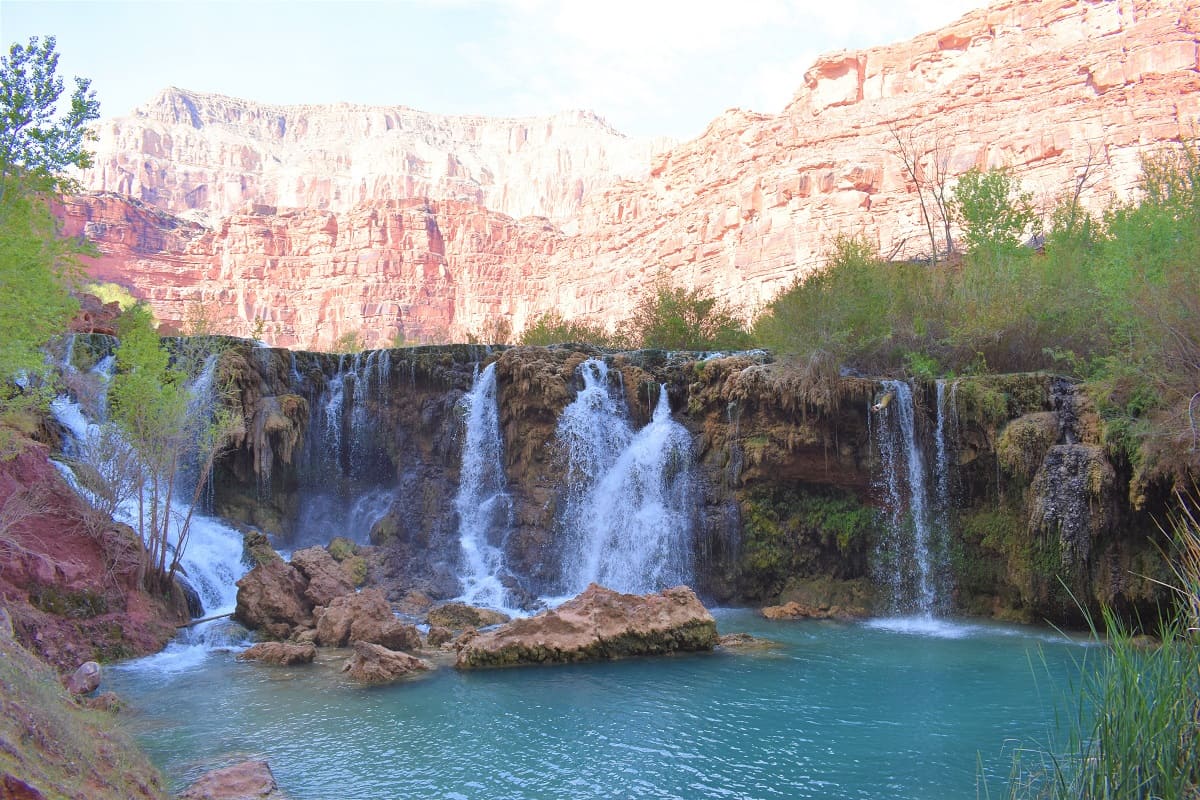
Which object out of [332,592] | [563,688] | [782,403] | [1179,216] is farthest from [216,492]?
[1179,216]

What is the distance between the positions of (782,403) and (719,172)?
2540 inches

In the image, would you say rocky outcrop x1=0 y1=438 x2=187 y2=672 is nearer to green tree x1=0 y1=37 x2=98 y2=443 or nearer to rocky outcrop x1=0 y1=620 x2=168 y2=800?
green tree x1=0 y1=37 x2=98 y2=443

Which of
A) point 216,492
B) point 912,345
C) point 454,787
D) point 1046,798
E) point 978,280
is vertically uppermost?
point 978,280

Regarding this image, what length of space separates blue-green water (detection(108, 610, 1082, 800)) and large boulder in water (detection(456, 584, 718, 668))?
0.34m

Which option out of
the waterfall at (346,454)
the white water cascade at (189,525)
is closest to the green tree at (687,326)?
the waterfall at (346,454)

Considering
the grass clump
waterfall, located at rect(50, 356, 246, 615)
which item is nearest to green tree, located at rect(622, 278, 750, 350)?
waterfall, located at rect(50, 356, 246, 615)

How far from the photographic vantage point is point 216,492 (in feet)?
68.2

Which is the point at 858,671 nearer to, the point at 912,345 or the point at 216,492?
the point at 912,345

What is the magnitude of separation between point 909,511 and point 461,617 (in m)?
10.1

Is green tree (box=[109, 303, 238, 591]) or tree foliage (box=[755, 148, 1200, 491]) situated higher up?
tree foliage (box=[755, 148, 1200, 491])

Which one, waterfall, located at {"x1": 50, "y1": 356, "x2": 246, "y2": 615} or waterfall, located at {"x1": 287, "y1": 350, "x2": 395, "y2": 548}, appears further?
waterfall, located at {"x1": 287, "y1": 350, "x2": 395, "y2": 548}

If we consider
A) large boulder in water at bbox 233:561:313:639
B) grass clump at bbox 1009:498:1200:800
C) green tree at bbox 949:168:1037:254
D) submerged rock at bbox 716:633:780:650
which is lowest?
submerged rock at bbox 716:633:780:650

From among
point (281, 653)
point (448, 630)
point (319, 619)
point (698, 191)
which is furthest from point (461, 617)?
point (698, 191)

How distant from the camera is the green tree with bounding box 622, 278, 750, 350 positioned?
32.4 meters
